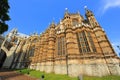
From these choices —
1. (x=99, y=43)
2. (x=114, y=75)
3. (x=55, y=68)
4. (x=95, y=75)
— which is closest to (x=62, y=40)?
(x=55, y=68)

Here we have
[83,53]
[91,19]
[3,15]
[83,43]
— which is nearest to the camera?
[3,15]

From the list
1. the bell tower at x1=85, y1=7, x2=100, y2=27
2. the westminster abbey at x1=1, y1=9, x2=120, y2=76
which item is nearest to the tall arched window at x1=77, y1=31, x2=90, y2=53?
the westminster abbey at x1=1, y1=9, x2=120, y2=76

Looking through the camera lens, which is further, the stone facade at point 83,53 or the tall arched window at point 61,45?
the tall arched window at point 61,45

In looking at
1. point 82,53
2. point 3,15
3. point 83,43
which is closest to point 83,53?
point 82,53

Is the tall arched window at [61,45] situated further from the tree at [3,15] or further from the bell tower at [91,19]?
the tree at [3,15]

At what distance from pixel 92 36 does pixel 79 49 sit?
4.52 meters

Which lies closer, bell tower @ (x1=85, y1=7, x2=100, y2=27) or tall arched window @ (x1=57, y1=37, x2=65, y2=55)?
bell tower @ (x1=85, y1=7, x2=100, y2=27)

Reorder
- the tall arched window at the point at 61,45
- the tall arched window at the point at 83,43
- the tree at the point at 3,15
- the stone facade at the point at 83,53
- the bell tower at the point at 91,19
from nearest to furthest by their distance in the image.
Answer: the tree at the point at 3,15 → the stone facade at the point at 83,53 → the tall arched window at the point at 83,43 → the bell tower at the point at 91,19 → the tall arched window at the point at 61,45

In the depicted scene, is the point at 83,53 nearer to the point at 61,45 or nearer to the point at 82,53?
the point at 82,53

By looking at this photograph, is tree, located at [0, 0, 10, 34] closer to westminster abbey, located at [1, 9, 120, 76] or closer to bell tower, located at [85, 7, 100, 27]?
westminster abbey, located at [1, 9, 120, 76]

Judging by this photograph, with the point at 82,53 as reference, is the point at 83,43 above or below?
above

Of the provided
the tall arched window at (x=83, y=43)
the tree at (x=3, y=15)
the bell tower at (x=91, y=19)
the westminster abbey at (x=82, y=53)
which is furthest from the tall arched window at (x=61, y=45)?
the tree at (x=3, y=15)

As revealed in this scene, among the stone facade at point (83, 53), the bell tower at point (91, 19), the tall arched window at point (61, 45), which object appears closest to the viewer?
the stone facade at point (83, 53)

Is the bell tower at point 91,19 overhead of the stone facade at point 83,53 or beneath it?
overhead
